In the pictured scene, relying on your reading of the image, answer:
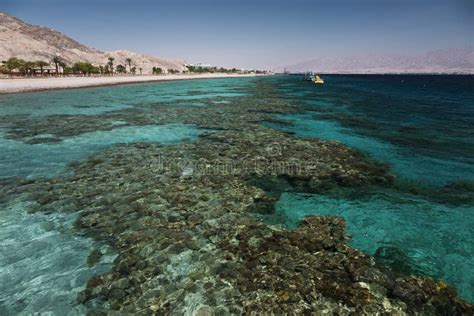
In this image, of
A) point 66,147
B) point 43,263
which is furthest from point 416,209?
point 66,147

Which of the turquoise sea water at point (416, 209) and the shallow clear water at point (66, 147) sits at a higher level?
the shallow clear water at point (66, 147)

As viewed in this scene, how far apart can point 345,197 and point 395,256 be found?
4.35 metres

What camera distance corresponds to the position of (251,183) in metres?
15.0

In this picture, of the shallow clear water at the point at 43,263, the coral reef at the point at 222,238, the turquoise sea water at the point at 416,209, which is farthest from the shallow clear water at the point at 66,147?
the turquoise sea water at the point at 416,209

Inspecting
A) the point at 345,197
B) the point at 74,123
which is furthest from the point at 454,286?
the point at 74,123

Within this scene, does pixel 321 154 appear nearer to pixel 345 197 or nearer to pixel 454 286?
pixel 345 197

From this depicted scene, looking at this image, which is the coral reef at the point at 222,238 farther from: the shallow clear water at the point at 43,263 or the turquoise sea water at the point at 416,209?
the turquoise sea water at the point at 416,209

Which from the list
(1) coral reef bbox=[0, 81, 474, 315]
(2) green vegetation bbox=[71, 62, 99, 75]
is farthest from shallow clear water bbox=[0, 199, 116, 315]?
(2) green vegetation bbox=[71, 62, 99, 75]

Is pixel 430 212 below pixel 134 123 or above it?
below
